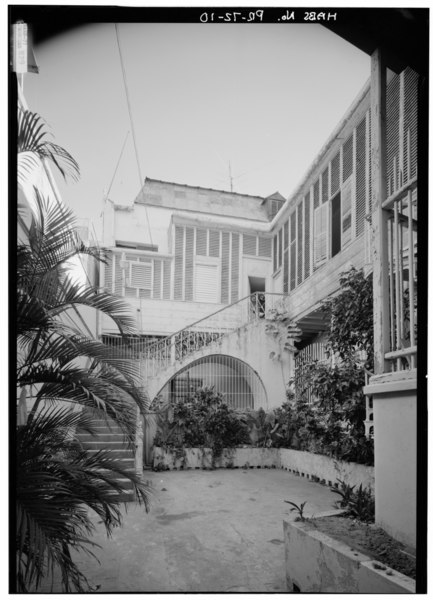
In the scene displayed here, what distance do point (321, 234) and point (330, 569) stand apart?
595cm

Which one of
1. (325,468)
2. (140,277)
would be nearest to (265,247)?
(140,277)

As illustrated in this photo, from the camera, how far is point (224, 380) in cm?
943

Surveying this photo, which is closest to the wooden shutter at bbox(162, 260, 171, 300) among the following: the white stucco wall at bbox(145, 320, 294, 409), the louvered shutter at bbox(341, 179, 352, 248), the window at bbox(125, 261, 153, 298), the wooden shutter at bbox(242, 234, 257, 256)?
the window at bbox(125, 261, 153, 298)

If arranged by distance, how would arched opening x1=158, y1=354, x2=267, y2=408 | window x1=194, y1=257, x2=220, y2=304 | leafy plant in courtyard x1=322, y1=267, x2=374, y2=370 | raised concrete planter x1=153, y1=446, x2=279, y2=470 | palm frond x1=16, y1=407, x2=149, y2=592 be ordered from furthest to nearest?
arched opening x1=158, y1=354, x2=267, y2=408 → raised concrete planter x1=153, y1=446, x2=279, y2=470 → window x1=194, y1=257, x2=220, y2=304 → leafy plant in courtyard x1=322, y1=267, x2=374, y2=370 → palm frond x1=16, y1=407, x2=149, y2=592

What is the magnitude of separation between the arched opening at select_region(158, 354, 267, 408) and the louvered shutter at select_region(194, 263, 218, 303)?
69.3 inches

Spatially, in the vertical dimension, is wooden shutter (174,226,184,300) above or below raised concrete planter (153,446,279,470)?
above

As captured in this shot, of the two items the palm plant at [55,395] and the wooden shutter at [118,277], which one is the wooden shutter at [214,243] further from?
the palm plant at [55,395]

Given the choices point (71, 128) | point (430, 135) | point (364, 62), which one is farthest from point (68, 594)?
point (364, 62)

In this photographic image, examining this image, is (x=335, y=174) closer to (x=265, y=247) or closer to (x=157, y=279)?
(x=265, y=247)

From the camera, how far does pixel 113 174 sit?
3.62 m

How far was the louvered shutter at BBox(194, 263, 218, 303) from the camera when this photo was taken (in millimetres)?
7738

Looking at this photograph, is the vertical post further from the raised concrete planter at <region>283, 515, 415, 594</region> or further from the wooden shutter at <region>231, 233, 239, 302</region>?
the wooden shutter at <region>231, 233, 239, 302</region>

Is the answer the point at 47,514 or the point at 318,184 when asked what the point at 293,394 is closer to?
the point at 318,184

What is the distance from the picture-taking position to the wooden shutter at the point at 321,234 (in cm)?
757
